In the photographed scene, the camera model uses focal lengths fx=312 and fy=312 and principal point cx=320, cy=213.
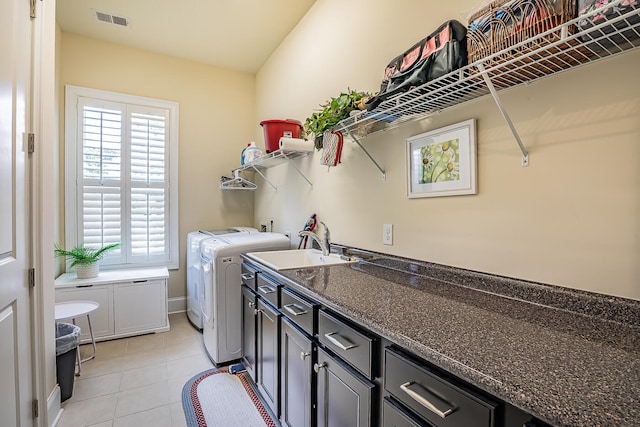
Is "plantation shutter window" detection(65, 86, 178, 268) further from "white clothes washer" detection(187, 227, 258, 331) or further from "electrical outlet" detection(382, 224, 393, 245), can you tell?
"electrical outlet" detection(382, 224, 393, 245)

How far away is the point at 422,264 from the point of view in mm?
1547

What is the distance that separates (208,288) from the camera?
252cm

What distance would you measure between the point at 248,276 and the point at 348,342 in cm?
122

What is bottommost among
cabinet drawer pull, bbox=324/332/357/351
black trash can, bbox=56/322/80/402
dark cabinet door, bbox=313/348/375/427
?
black trash can, bbox=56/322/80/402

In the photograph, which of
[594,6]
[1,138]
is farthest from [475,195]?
[1,138]

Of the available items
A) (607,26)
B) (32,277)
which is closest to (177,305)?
(32,277)

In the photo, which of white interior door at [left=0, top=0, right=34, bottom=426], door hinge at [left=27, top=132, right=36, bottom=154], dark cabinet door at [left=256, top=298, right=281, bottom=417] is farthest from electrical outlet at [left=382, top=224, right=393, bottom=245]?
door hinge at [left=27, top=132, right=36, bottom=154]

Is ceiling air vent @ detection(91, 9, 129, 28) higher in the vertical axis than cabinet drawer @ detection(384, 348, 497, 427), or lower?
higher

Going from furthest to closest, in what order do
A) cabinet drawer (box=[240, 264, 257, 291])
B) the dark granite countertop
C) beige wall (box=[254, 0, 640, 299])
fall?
1. cabinet drawer (box=[240, 264, 257, 291])
2. beige wall (box=[254, 0, 640, 299])
3. the dark granite countertop

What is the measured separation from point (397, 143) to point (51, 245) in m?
2.02

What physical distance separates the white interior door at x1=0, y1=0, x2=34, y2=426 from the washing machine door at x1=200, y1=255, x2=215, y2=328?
1.08 metres

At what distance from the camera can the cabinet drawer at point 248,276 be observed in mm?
2020

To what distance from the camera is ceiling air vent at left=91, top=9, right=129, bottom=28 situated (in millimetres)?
2771

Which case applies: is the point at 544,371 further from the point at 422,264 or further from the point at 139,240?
the point at 139,240
